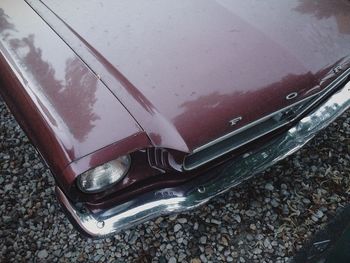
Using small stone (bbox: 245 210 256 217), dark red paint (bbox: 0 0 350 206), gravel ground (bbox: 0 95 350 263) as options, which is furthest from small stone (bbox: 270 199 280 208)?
dark red paint (bbox: 0 0 350 206)

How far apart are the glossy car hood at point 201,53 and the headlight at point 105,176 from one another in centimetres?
22

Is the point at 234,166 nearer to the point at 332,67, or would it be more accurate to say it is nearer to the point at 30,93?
the point at 332,67

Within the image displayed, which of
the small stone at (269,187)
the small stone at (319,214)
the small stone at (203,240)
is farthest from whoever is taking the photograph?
the small stone at (269,187)

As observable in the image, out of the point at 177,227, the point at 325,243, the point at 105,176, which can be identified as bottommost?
the point at 325,243

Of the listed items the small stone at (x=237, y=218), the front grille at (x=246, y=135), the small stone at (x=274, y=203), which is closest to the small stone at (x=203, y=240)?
the small stone at (x=237, y=218)

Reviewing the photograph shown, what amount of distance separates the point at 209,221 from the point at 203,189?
1.75ft

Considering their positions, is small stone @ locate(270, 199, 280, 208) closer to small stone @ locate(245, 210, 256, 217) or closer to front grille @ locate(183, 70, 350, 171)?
small stone @ locate(245, 210, 256, 217)

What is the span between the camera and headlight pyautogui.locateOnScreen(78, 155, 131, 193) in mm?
1698

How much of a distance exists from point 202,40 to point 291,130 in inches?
28.5

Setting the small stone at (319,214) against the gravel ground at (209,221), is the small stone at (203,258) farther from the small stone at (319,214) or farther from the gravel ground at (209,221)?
the small stone at (319,214)

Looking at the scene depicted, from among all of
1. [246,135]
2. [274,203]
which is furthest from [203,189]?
[274,203]

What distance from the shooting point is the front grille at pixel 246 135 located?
70.5 inches

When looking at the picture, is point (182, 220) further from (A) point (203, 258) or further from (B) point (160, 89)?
(B) point (160, 89)

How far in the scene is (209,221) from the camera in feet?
7.80
